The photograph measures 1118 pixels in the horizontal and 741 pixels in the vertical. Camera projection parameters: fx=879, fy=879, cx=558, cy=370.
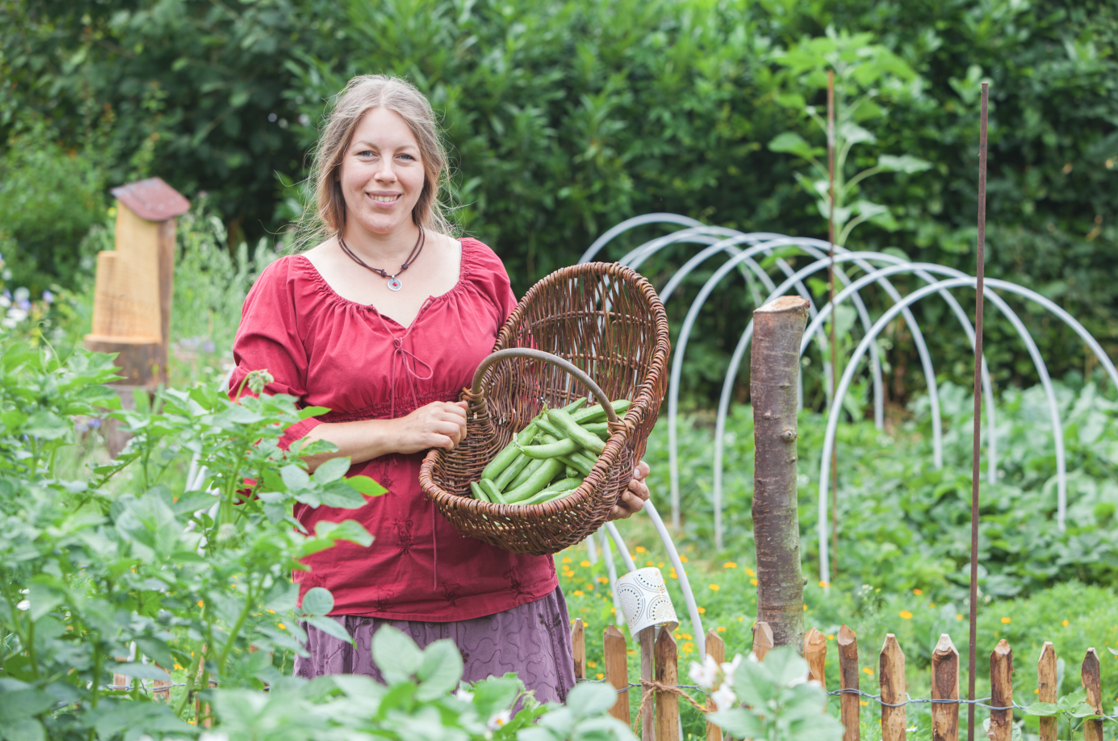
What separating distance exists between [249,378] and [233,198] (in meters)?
5.24

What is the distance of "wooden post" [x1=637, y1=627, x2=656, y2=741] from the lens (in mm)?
1920

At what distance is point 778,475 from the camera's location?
6.10 feet

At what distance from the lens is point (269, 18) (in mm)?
5469

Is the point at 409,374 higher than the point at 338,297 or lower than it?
lower

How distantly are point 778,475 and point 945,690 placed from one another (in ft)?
1.84

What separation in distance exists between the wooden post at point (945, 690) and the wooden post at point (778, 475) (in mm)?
281

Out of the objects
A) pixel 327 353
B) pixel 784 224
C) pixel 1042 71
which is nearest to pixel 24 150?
pixel 784 224

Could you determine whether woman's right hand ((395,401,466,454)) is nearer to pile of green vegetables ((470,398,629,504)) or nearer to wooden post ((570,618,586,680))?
pile of green vegetables ((470,398,629,504))

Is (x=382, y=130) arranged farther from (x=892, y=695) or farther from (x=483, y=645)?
(x=892, y=695)

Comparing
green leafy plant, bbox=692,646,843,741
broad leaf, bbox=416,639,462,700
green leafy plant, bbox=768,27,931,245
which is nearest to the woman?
green leafy plant, bbox=692,646,843,741

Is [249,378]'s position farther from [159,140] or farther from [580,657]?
[159,140]

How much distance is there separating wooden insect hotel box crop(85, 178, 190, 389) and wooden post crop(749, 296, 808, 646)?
3.01 meters

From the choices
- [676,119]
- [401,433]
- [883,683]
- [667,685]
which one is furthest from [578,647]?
[676,119]

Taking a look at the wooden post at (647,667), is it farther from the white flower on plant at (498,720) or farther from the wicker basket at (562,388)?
the white flower on plant at (498,720)
